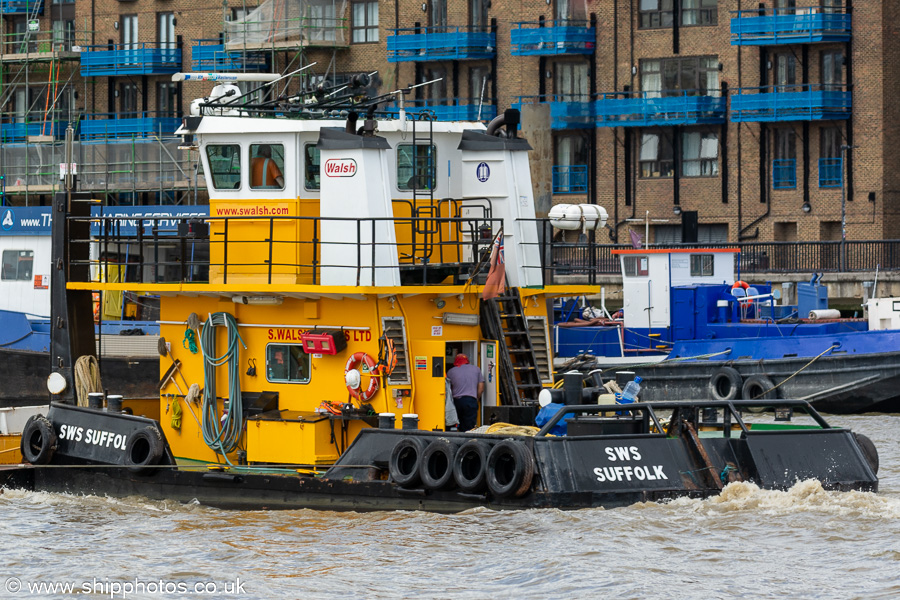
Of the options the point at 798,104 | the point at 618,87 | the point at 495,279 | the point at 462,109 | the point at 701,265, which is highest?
the point at 618,87

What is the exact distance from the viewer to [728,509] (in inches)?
541

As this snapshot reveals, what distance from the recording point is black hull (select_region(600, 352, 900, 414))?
26203mm

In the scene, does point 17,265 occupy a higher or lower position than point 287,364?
Result: higher

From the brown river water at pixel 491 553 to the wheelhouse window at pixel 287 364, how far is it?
5.64 feet

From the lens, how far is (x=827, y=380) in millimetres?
26516

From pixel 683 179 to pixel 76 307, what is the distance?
33599mm

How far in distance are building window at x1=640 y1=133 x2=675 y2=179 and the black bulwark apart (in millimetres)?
33549

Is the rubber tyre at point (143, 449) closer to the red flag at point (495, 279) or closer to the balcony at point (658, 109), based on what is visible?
the red flag at point (495, 279)

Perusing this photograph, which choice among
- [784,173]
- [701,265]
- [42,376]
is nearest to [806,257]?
[784,173]

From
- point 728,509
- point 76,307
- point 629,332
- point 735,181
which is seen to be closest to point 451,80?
point 735,181

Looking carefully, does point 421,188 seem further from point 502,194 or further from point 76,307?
point 76,307

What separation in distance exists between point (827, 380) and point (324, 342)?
14390 millimetres

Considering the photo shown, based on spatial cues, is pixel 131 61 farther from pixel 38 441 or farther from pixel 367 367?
pixel 367 367

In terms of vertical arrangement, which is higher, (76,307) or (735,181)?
(735,181)
